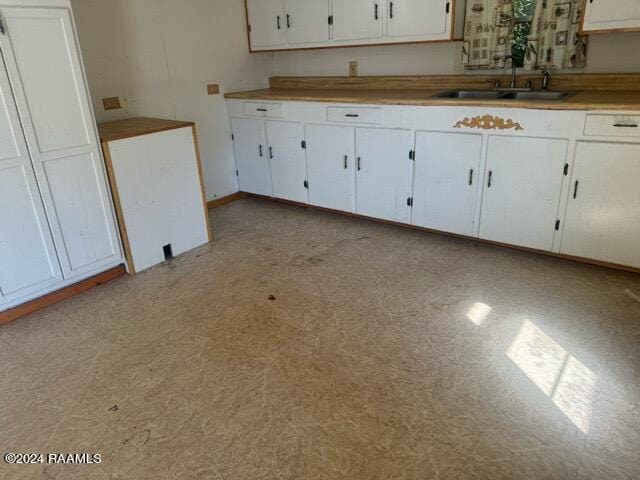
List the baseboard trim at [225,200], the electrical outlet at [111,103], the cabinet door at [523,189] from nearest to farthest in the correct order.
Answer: the cabinet door at [523,189]
the electrical outlet at [111,103]
the baseboard trim at [225,200]

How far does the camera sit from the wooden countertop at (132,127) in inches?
109

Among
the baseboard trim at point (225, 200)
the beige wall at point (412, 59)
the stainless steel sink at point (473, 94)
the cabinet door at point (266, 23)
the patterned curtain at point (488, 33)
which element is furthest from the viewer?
the baseboard trim at point (225, 200)

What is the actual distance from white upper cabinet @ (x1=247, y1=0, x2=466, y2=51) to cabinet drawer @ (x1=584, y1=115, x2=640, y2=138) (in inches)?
45.5

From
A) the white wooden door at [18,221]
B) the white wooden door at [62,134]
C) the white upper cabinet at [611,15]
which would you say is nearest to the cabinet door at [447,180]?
the white upper cabinet at [611,15]

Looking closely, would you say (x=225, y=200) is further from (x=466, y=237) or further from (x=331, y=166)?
(x=466, y=237)

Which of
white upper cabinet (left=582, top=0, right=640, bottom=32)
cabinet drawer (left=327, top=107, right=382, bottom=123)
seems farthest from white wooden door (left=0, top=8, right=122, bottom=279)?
white upper cabinet (left=582, top=0, right=640, bottom=32)

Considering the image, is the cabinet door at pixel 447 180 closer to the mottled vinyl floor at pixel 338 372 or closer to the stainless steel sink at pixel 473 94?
the mottled vinyl floor at pixel 338 372

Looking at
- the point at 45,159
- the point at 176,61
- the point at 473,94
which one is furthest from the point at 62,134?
the point at 473,94

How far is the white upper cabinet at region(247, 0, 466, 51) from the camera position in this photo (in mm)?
3170

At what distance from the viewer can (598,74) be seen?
294 cm

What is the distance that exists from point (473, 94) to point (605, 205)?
4.11ft

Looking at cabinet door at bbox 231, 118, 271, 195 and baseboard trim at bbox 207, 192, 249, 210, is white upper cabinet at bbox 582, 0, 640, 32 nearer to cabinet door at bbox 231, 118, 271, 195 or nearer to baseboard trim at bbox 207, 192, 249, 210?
cabinet door at bbox 231, 118, 271, 195

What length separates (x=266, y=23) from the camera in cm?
410

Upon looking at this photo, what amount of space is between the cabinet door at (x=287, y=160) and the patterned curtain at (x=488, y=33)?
142 cm
